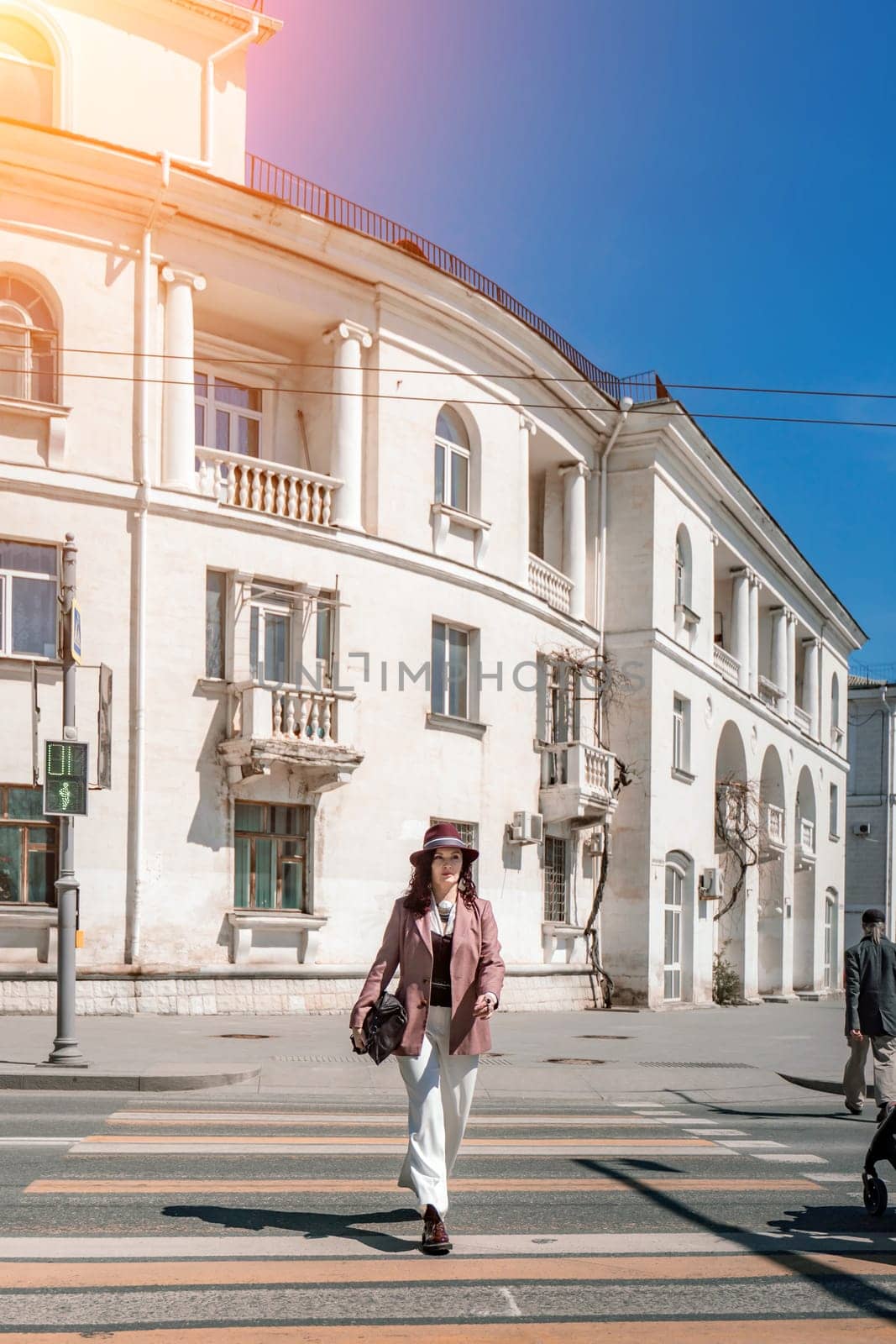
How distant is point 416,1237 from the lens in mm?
7074

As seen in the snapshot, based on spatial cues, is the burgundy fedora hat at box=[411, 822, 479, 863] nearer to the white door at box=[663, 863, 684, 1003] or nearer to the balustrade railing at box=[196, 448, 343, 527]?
the balustrade railing at box=[196, 448, 343, 527]

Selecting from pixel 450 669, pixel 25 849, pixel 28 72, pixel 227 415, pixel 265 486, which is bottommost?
pixel 25 849

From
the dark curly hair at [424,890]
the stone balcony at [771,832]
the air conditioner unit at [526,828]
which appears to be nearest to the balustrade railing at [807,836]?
the stone balcony at [771,832]

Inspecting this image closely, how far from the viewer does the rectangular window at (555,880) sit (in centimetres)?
2858

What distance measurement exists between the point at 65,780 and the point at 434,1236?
28.1 ft

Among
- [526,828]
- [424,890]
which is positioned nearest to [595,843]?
[526,828]

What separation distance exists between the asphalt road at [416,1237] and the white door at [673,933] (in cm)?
2129

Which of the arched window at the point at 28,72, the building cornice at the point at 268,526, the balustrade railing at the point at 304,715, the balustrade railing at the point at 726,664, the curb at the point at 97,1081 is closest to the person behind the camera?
the curb at the point at 97,1081

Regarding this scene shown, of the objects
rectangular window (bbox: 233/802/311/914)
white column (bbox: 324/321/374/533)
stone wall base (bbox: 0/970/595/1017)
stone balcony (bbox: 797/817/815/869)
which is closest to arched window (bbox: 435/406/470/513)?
white column (bbox: 324/321/374/533)

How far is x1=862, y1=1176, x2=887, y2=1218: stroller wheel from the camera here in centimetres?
773

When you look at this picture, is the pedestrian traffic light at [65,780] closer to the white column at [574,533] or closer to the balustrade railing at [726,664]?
the white column at [574,533]

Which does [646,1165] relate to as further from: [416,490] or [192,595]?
[416,490]

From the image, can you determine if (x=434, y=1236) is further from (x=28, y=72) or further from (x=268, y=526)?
(x=28, y=72)

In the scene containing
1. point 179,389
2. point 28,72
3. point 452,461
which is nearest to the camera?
point 179,389
